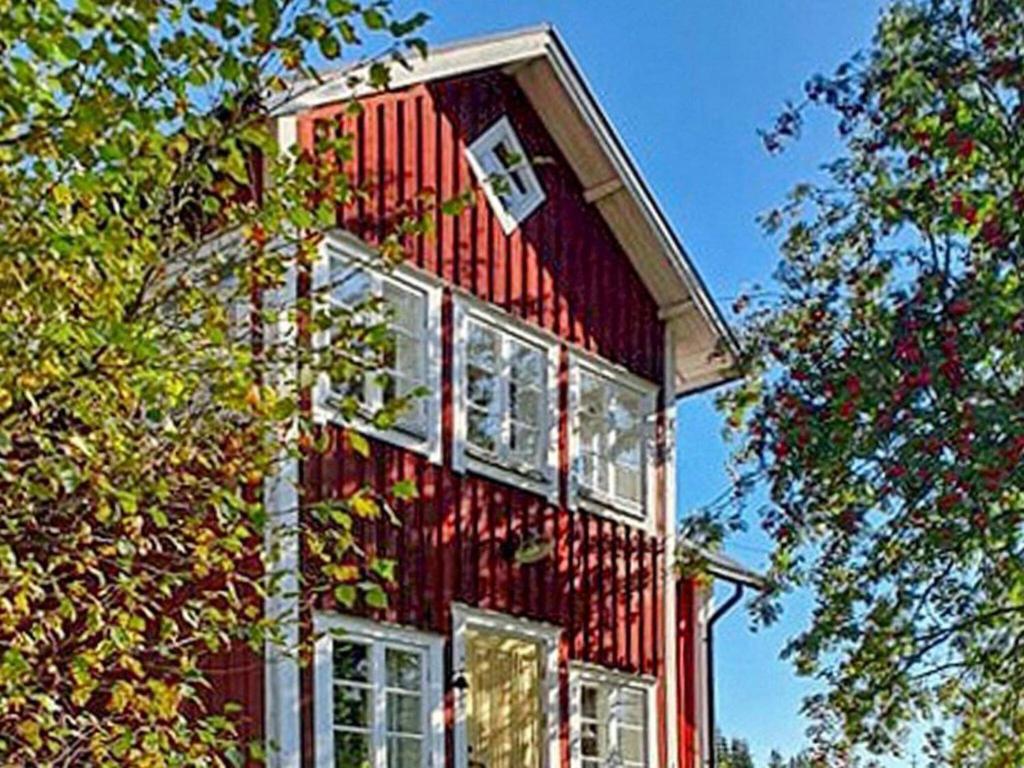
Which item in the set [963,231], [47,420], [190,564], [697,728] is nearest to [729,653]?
[697,728]

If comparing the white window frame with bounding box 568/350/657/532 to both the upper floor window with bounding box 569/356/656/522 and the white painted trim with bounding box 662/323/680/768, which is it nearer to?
the upper floor window with bounding box 569/356/656/522

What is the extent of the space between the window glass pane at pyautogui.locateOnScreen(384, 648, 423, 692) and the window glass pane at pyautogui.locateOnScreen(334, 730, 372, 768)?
39cm

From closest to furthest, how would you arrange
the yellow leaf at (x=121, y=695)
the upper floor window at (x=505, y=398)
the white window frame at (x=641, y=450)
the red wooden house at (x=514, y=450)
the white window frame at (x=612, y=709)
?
the yellow leaf at (x=121, y=695)
the red wooden house at (x=514, y=450)
the upper floor window at (x=505, y=398)
the white window frame at (x=612, y=709)
the white window frame at (x=641, y=450)

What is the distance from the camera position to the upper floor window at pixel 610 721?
10.3 meters

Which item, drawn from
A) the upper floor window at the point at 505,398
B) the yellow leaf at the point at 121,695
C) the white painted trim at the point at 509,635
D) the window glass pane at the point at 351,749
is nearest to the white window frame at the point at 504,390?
the upper floor window at the point at 505,398

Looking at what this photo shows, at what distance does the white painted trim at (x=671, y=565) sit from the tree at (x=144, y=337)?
6.20 metres

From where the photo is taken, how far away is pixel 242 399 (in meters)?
4.70

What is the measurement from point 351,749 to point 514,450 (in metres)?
2.58

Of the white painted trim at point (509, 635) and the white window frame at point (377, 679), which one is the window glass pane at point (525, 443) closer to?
the white painted trim at point (509, 635)

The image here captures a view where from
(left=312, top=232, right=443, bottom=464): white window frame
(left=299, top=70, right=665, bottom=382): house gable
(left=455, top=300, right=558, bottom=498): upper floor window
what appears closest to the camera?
(left=312, top=232, right=443, bottom=464): white window frame

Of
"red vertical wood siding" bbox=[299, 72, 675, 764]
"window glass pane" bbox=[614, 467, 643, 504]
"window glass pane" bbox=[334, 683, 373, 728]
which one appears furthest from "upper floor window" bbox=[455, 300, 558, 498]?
"window glass pane" bbox=[334, 683, 373, 728]

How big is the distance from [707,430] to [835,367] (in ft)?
7.27

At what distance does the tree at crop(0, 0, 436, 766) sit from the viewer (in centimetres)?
416

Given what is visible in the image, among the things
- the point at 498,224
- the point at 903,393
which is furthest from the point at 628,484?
the point at 903,393
